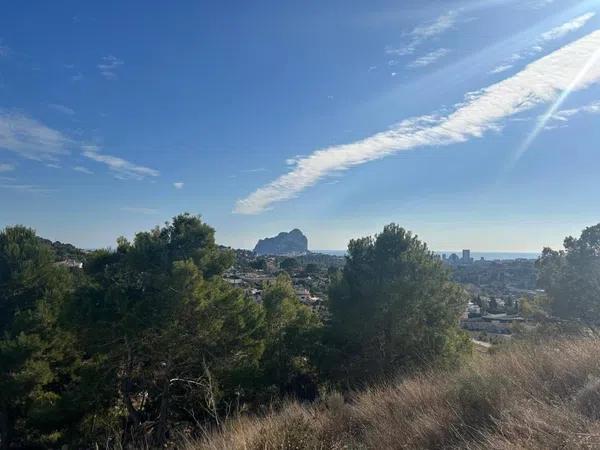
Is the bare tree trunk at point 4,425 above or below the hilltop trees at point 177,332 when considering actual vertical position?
below

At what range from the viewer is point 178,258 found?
40.5ft

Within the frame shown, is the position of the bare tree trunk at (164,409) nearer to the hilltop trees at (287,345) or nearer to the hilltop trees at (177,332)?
the hilltop trees at (177,332)

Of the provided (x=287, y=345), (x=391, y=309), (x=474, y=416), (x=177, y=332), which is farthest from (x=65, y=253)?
(x=474, y=416)

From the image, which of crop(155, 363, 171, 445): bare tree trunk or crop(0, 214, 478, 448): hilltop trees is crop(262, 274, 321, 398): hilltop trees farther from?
crop(155, 363, 171, 445): bare tree trunk

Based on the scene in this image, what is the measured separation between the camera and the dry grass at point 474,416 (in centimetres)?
263

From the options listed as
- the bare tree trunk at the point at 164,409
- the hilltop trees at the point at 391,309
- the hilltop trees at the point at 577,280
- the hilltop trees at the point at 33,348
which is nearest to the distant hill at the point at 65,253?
the hilltop trees at the point at 33,348

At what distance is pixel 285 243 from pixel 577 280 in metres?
146

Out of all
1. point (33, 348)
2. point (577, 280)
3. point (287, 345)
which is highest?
point (577, 280)

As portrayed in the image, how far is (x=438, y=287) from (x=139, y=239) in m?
9.67

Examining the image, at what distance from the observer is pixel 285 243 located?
529ft

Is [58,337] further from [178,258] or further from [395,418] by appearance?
[395,418]

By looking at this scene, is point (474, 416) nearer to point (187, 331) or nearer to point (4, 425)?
point (187, 331)

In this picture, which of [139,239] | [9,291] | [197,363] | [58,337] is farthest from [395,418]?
[9,291]

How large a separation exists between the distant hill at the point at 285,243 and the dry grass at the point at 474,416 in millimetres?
152388
